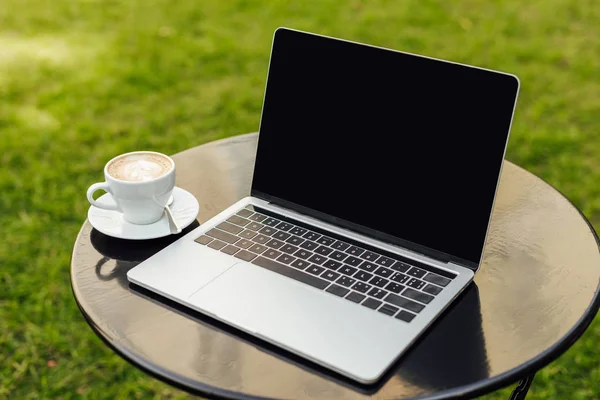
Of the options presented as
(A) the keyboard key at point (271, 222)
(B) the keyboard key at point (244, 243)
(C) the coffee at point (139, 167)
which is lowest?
(B) the keyboard key at point (244, 243)

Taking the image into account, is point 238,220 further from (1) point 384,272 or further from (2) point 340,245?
(1) point 384,272

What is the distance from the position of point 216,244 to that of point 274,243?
11cm

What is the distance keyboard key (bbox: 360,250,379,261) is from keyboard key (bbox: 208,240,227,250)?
26 cm

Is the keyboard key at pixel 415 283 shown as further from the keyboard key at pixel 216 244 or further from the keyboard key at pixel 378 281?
the keyboard key at pixel 216 244

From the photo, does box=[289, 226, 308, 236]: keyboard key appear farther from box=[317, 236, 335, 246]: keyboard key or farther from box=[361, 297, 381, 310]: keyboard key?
box=[361, 297, 381, 310]: keyboard key

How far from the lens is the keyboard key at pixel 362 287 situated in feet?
3.49

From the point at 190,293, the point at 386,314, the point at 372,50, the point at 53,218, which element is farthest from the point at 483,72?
the point at 53,218

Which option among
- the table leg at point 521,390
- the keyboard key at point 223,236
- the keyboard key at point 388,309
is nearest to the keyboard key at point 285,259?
the keyboard key at point 223,236

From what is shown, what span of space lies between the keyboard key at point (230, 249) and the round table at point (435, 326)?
12 centimetres

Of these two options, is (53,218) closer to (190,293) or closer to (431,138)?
(190,293)

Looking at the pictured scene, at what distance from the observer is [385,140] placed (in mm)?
1181

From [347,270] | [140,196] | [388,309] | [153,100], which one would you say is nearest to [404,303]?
[388,309]

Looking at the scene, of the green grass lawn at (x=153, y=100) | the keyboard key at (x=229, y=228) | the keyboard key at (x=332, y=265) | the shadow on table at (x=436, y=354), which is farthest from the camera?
the green grass lawn at (x=153, y=100)

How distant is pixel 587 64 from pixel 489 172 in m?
2.85
